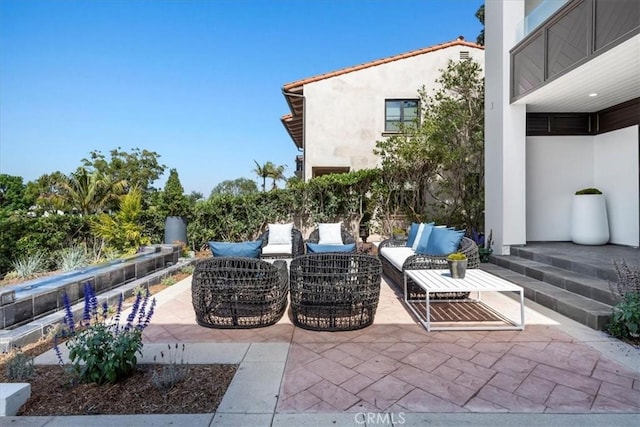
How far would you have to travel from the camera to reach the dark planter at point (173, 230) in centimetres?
984

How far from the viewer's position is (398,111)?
42.5ft

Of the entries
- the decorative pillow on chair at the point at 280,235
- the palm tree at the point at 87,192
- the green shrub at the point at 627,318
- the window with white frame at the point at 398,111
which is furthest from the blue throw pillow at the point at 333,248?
the palm tree at the point at 87,192

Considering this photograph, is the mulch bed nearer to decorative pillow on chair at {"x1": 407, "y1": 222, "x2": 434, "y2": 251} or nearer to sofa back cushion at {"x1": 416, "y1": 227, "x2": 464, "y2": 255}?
sofa back cushion at {"x1": 416, "y1": 227, "x2": 464, "y2": 255}

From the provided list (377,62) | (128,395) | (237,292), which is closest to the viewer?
(128,395)

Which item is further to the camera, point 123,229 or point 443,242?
point 123,229

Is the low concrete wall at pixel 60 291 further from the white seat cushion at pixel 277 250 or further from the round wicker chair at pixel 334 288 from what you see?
the round wicker chair at pixel 334 288

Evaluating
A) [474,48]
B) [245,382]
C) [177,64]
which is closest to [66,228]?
[177,64]

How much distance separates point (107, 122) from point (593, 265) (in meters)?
22.1

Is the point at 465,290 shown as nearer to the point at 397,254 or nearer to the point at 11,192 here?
the point at 397,254

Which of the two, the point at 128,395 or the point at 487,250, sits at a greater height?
the point at 487,250

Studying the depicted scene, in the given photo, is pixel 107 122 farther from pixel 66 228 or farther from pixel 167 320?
pixel 167 320

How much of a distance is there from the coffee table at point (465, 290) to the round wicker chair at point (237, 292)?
178 centimetres

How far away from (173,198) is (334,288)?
790 centimetres

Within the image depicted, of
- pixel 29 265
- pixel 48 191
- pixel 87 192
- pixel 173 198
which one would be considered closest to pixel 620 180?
pixel 173 198
